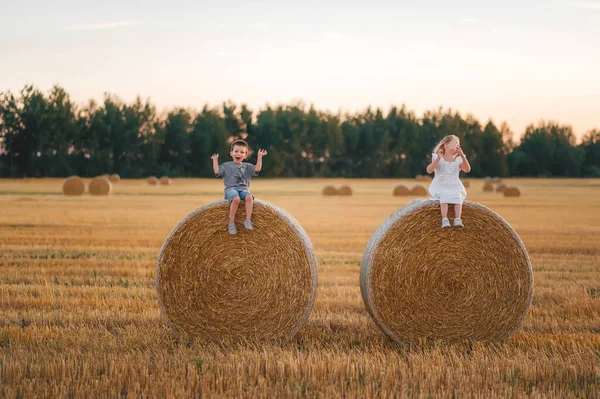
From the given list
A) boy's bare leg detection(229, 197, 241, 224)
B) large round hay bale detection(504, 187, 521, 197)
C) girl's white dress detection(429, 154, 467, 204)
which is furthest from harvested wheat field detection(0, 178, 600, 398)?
large round hay bale detection(504, 187, 521, 197)

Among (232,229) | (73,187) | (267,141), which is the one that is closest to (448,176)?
(232,229)

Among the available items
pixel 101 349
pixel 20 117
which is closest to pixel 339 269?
pixel 101 349

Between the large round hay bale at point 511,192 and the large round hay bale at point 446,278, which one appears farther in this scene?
the large round hay bale at point 511,192

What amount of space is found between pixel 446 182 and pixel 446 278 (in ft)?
3.09

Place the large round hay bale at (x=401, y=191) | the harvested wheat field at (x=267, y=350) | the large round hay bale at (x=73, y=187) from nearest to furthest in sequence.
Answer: the harvested wheat field at (x=267, y=350), the large round hay bale at (x=73, y=187), the large round hay bale at (x=401, y=191)

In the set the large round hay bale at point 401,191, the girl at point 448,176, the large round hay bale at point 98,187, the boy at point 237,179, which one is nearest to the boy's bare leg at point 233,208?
the boy at point 237,179

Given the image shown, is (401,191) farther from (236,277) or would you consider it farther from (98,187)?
(236,277)

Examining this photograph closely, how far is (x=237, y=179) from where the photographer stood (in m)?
7.40

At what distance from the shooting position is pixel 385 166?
8575 cm

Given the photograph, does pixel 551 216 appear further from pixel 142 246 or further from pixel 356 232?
pixel 142 246

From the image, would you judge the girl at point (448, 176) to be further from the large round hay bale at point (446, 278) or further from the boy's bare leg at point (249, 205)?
the boy's bare leg at point (249, 205)

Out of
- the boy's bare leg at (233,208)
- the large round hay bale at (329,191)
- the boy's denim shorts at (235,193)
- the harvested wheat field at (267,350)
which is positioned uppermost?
the boy's denim shorts at (235,193)

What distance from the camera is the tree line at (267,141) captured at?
233 feet

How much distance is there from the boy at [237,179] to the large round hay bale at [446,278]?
1307 millimetres
